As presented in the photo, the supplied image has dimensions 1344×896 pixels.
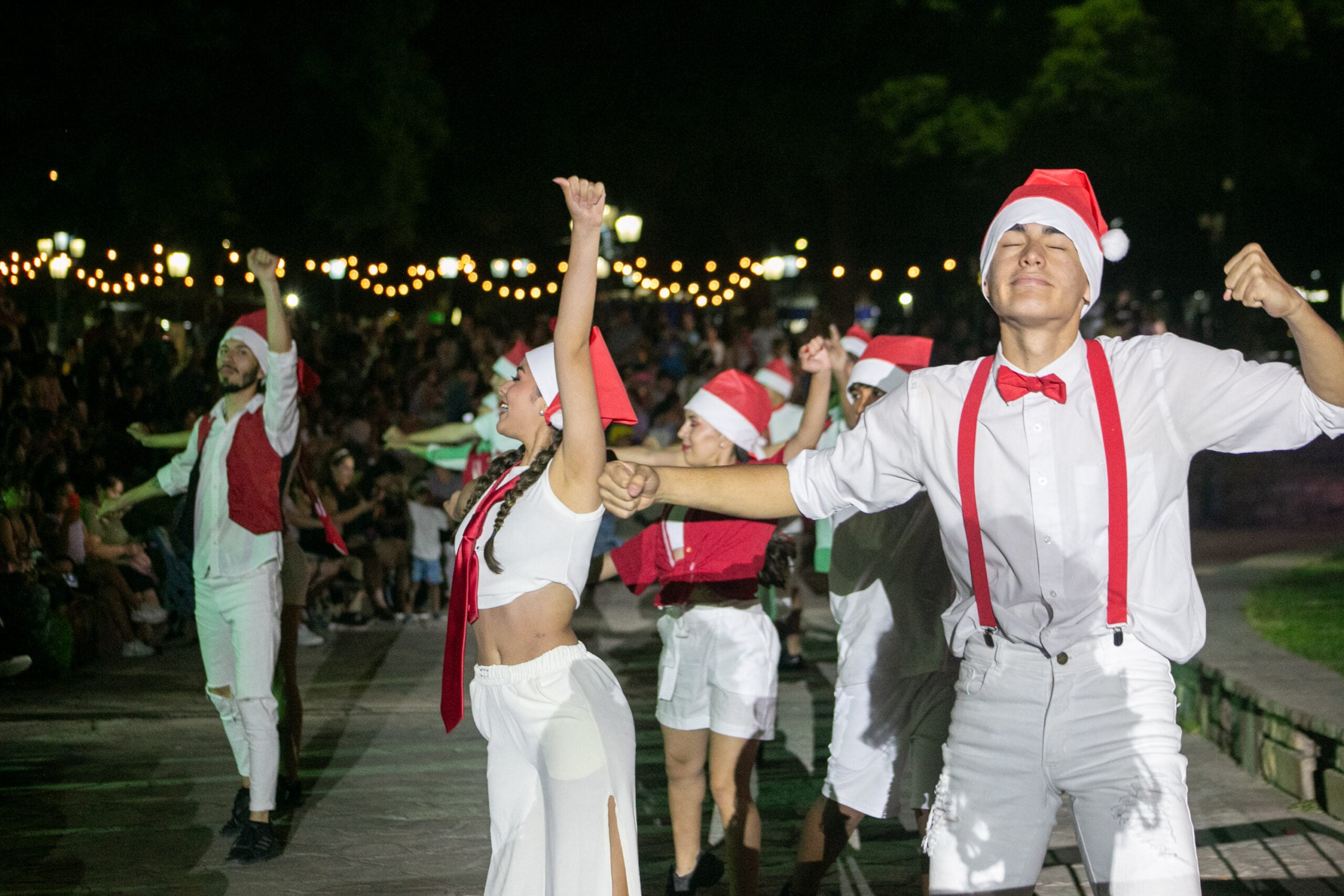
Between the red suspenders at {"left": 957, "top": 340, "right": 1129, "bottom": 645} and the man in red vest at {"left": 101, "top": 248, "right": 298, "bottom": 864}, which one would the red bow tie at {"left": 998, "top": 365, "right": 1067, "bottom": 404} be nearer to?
the red suspenders at {"left": 957, "top": 340, "right": 1129, "bottom": 645}

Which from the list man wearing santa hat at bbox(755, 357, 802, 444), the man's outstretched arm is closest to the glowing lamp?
man wearing santa hat at bbox(755, 357, 802, 444)

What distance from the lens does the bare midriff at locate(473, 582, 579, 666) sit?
4199 millimetres

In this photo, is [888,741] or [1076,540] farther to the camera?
[888,741]

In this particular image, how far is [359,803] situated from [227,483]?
1.75 metres

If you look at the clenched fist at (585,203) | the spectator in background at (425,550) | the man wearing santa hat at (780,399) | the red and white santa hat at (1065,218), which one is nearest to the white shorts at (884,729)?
the red and white santa hat at (1065,218)

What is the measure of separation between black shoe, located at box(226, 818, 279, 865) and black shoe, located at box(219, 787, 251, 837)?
0.17 m

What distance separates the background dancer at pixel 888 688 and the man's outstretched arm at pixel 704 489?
57.7 inches

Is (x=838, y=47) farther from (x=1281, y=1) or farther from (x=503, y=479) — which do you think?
(x=503, y=479)

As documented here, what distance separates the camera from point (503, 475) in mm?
4504

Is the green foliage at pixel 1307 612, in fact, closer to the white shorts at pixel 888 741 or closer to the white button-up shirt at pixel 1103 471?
the white shorts at pixel 888 741

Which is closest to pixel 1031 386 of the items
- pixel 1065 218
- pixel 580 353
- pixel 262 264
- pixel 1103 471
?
pixel 1103 471

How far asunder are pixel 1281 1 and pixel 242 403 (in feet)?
66.1

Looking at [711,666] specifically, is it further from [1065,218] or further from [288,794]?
[288,794]

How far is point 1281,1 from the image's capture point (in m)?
22.2
